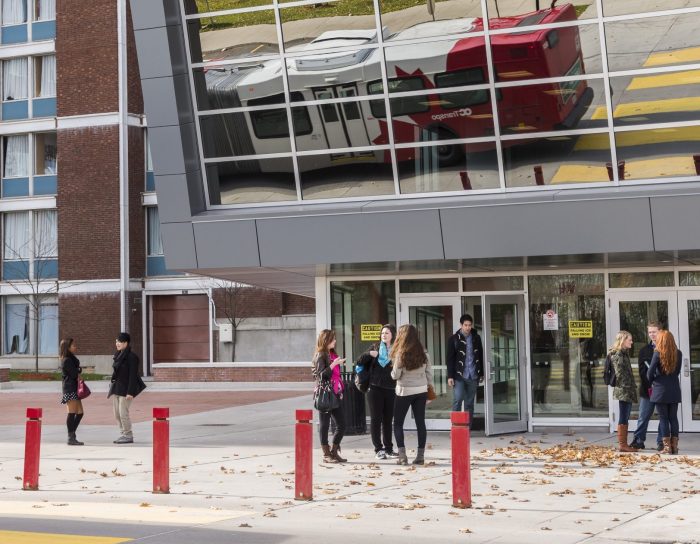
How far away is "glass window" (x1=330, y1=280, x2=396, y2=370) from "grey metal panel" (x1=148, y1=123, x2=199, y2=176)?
11.4 ft

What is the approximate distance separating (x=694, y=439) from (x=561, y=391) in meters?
2.52

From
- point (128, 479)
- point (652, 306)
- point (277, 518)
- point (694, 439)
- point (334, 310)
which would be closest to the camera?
point (277, 518)

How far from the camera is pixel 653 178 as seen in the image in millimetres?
18562

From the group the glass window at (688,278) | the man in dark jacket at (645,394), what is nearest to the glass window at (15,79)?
the glass window at (688,278)

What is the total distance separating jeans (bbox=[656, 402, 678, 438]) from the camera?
52.8 ft

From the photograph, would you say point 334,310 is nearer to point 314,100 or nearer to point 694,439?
point 314,100

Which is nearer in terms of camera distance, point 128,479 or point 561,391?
point 128,479

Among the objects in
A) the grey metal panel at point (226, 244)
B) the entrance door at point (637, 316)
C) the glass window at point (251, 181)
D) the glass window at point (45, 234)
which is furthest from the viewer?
the glass window at point (45, 234)

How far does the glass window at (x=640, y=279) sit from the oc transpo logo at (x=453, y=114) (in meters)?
3.68

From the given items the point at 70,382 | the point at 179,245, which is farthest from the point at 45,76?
the point at 70,382

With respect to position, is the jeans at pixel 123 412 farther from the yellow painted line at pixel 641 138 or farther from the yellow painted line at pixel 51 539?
the yellow painted line at pixel 51 539

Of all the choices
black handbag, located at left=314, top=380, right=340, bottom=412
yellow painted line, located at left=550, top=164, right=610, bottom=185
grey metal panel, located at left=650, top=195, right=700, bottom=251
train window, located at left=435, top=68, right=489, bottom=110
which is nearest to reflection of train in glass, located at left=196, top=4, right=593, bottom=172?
train window, located at left=435, top=68, right=489, bottom=110

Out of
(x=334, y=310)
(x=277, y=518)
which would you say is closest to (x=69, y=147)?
(x=334, y=310)

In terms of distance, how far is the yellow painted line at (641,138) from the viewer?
18242mm
